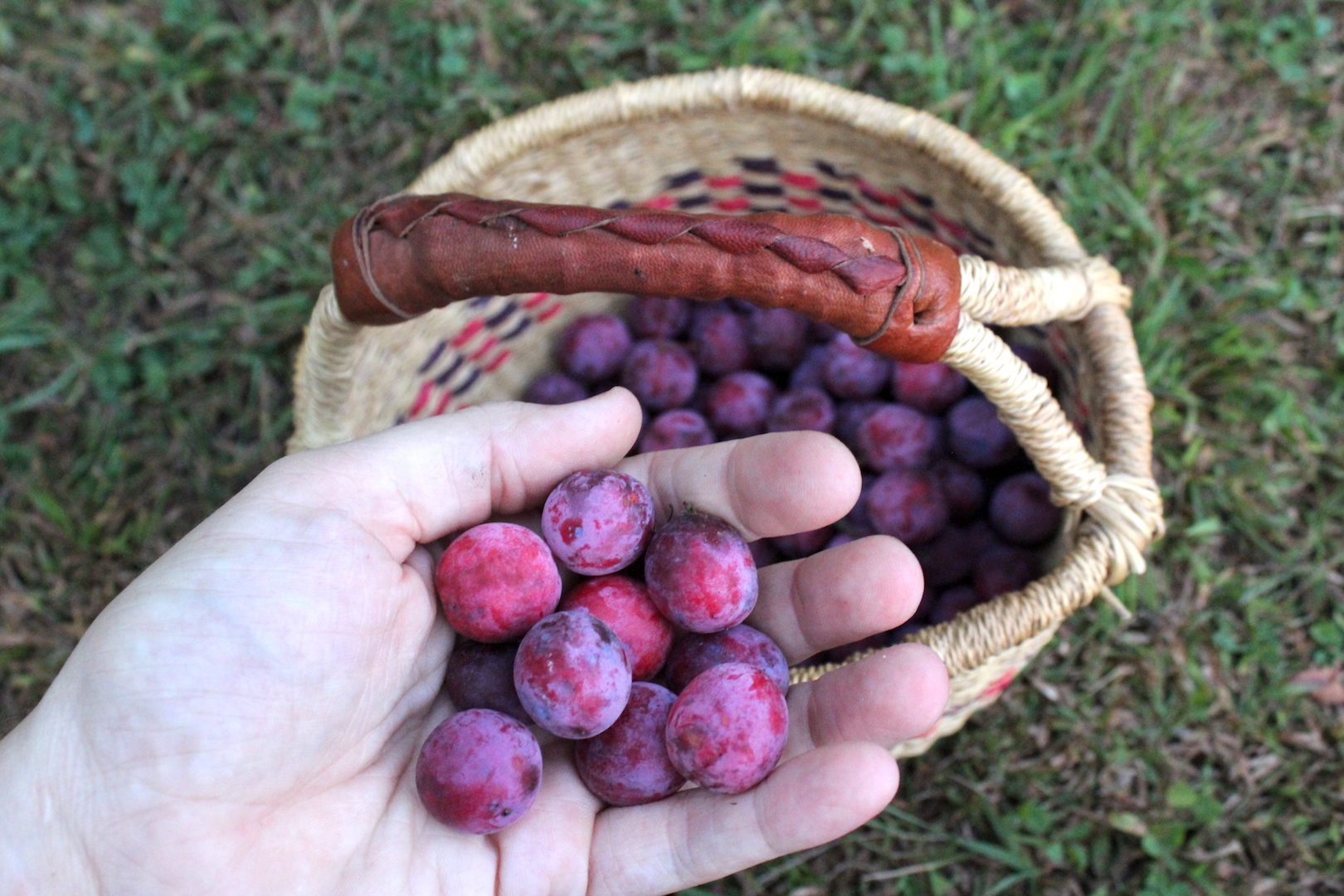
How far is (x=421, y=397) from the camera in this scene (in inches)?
82.2

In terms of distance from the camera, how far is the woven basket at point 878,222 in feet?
5.04

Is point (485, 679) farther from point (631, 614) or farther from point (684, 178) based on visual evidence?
point (684, 178)

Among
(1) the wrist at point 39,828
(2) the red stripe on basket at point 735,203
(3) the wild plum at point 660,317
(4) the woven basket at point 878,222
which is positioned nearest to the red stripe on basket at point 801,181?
(4) the woven basket at point 878,222

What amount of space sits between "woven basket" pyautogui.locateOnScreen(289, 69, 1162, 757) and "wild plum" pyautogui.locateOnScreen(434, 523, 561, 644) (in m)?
0.40

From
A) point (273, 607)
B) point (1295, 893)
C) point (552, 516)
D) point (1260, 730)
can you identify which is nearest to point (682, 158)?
point (552, 516)

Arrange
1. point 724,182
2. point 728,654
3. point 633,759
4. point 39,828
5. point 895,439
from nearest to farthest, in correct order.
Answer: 1. point 39,828
2. point 633,759
3. point 728,654
4. point 895,439
5. point 724,182

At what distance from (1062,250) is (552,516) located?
104 centimetres

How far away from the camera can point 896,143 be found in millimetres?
1937

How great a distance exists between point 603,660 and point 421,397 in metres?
0.95

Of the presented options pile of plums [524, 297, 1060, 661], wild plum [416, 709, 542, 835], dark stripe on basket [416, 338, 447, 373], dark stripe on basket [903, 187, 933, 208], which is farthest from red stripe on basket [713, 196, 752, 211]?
wild plum [416, 709, 542, 835]

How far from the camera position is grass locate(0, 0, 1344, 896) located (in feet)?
7.00

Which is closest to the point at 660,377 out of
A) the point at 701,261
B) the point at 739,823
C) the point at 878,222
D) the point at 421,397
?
the point at 421,397

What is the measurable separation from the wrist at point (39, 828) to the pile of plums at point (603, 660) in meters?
0.44

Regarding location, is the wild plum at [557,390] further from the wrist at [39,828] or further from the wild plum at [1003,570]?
the wrist at [39,828]
